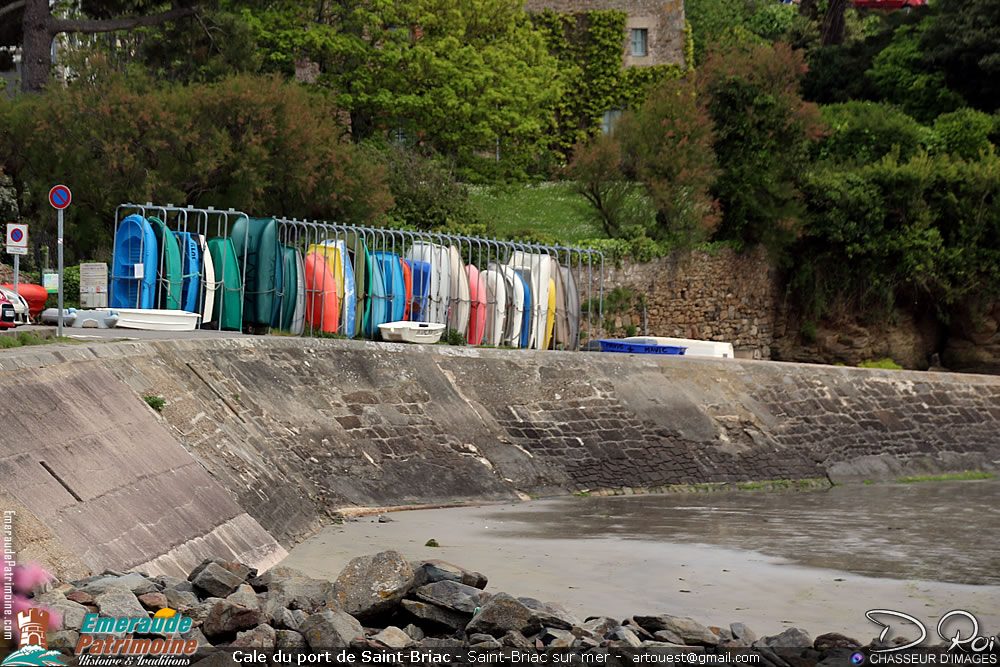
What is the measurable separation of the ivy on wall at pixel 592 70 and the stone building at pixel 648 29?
0.29 metres

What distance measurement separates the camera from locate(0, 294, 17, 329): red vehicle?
1251 centimetres

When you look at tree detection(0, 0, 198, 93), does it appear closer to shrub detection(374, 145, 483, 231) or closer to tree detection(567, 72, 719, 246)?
shrub detection(374, 145, 483, 231)

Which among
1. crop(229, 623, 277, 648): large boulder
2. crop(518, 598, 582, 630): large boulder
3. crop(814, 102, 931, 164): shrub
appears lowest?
crop(518, 598, 582, 630): large boulder

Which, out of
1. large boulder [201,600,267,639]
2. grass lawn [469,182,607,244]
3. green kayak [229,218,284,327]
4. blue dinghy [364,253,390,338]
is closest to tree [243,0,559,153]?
grass lawn [469,182,607,244]

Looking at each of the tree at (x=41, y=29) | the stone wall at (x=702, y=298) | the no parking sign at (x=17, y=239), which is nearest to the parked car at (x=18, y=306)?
the no parking sign at (x=17, y=239)

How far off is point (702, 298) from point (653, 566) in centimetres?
1954

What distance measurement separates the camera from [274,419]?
1252cm

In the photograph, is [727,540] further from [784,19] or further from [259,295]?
[784,19]

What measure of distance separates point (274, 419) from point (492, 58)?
22953 millimetres

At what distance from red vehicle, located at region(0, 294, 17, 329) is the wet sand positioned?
433 cm

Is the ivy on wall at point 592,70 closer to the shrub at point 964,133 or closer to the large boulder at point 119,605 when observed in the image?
the shrub at point 964,133

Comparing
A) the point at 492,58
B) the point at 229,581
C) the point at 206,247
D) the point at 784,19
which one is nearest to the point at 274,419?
the point at 206,247

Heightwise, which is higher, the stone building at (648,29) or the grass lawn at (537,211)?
the stone building at (648,29)

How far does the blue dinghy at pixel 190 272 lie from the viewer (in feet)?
53.1
